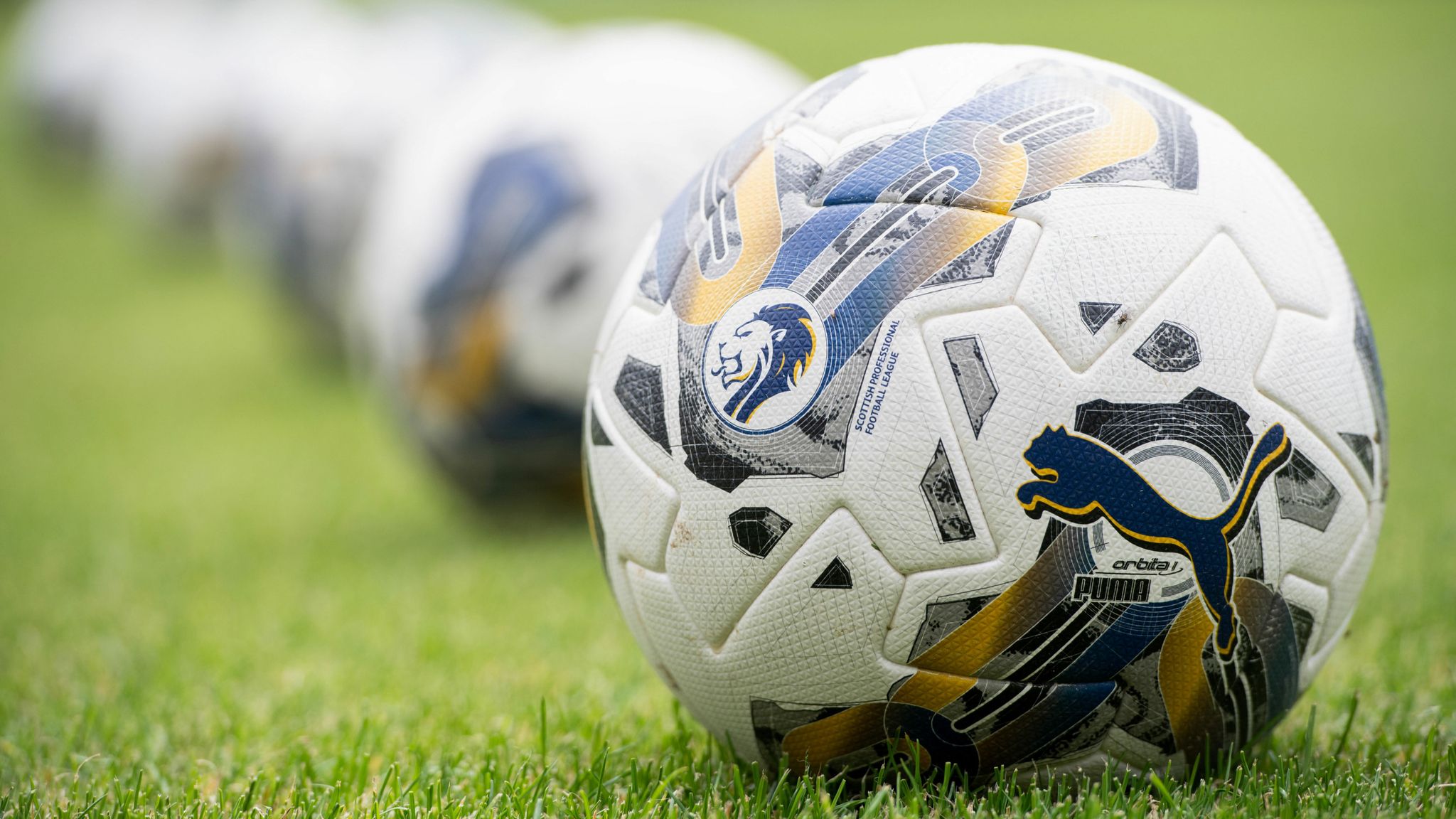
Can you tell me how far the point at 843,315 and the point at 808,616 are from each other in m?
0.51

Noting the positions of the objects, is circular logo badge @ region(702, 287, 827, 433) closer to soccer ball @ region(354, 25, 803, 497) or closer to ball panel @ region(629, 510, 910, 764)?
ball panel @ region(629, 510, 910, 764)

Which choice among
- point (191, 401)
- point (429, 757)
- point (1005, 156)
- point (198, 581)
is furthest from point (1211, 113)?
point (191, 401)

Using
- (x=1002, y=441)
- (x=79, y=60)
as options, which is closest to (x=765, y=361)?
(x=1002, y=441)

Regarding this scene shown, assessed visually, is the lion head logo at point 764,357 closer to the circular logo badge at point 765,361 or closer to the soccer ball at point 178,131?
the circular logo badge at point 765,361

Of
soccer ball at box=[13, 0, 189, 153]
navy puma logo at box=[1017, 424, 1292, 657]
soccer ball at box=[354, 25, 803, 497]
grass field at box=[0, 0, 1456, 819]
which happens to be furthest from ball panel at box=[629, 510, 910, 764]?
soccer ball at box=[13, 0, 189, 153]

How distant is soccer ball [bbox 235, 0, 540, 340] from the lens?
8945 mm

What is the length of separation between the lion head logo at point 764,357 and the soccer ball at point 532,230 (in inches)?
97.5

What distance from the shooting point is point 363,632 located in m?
4.21

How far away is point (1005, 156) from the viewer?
95.5 inches

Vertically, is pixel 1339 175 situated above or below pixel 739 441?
below

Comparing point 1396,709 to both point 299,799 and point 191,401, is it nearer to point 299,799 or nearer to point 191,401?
point 299,799

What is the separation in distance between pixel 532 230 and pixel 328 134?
189 inches

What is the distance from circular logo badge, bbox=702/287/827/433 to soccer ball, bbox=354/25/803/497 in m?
2.45

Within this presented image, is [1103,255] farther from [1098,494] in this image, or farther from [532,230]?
[532,230]
